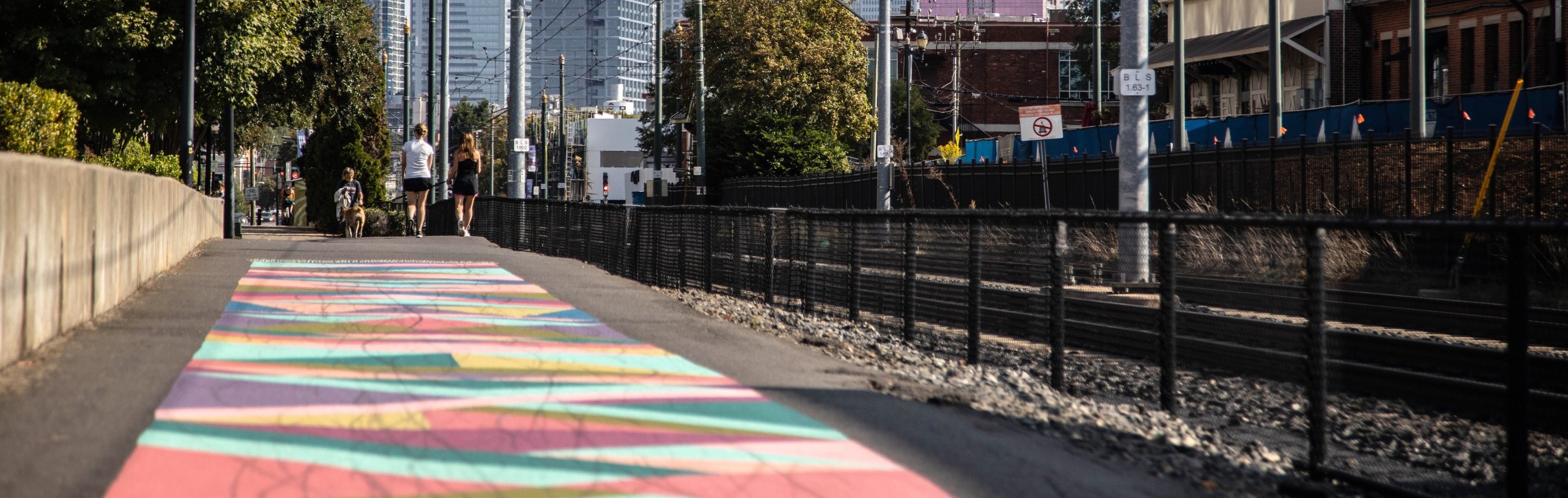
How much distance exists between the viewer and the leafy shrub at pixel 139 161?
73.5ft

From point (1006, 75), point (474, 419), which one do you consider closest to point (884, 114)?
point (474, 419)

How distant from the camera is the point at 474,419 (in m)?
6.53

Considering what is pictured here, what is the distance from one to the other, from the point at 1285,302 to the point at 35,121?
13.0 m

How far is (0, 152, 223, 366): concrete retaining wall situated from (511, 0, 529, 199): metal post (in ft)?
65.4

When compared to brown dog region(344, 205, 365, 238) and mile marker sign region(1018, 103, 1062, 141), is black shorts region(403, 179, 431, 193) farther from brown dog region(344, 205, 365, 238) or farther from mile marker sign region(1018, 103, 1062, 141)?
mile marker sign region(1018, 103, 1062, 141)

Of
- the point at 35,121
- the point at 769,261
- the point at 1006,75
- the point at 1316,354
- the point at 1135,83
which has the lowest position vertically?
the point at 1316,354

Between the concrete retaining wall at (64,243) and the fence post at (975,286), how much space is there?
5637mm

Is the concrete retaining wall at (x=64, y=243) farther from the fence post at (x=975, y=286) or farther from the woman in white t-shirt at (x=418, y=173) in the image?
the woman in white t-shirt at (x=418, y=173)

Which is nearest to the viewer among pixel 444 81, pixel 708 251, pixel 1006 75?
pixel 708 251

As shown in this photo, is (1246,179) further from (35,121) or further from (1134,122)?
(35,121)

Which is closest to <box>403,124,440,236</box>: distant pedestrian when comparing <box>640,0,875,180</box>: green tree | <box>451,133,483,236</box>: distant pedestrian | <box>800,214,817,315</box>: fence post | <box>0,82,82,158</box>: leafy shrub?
<box>451,133,483,236</box>: distant pedestrian

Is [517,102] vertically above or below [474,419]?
above

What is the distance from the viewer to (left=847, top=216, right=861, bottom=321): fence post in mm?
12641

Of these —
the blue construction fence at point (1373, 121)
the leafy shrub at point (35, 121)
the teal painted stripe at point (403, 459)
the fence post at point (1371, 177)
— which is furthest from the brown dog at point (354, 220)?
the teal painted stripe at point (403, 459)
